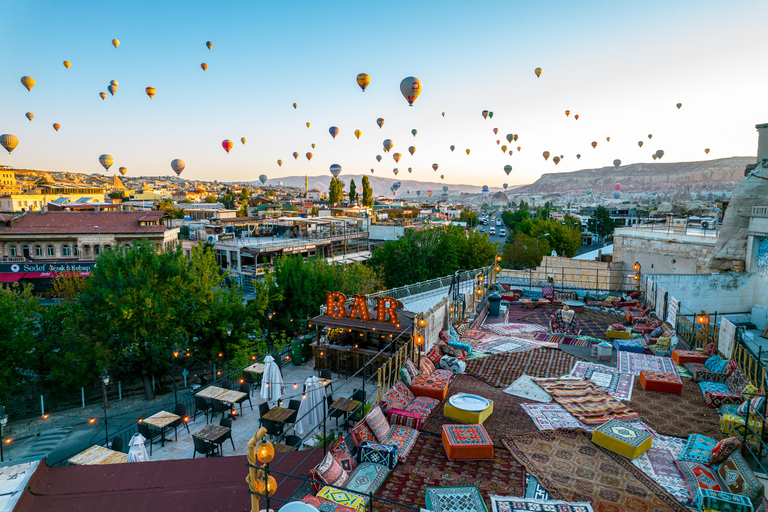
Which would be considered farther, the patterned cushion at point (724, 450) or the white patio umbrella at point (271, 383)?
the white patio umbrella at point (271, 383)

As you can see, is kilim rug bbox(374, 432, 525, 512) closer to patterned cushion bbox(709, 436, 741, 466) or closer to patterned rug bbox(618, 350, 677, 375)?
patterned cushion bbox(709, 436, 741, 466)

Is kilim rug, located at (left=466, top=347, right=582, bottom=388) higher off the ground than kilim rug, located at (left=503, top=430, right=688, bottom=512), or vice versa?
kilim rug, located at (left=503, top=430, right=688, bottom=512)

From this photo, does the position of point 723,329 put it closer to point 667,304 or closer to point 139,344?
point 667,304

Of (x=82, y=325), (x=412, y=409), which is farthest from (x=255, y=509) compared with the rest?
(x=82, y=325)

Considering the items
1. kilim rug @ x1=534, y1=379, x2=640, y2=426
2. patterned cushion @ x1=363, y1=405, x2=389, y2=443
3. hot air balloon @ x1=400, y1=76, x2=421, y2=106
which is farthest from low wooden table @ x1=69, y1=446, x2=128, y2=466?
hot air balloon @ x1=400, y1=76, x2=421, y2=106

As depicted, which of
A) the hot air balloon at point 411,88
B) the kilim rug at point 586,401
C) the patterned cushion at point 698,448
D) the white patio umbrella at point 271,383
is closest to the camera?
the patterned cushion at point 698,448

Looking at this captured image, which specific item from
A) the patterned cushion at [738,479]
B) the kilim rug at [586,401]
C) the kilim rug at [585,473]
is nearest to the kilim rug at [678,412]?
the kilim rug at [586,401]

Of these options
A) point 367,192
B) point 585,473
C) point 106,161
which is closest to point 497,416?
point 585,473

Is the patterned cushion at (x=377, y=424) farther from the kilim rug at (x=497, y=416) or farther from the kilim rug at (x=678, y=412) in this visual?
the kilim rug at (x=678, y=412)
